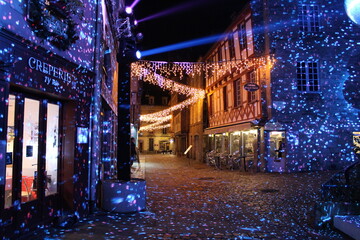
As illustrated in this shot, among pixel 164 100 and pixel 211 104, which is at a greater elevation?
pixel 164 100

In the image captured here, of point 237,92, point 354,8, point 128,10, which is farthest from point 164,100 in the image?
point 354,8

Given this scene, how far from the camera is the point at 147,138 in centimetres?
5428

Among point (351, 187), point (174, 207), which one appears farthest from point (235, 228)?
point (351, 187)

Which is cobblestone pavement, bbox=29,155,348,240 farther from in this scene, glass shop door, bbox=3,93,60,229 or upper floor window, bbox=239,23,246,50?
upper floor window, bbox=239,23,246,50

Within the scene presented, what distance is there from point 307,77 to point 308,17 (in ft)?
10.2

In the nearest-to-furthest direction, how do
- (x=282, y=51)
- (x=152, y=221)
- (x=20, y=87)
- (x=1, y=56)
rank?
1. (x=1, y=56)
2. (x=20, y=87)
3. (x=152, y=221)
4. (x=282, y=51)

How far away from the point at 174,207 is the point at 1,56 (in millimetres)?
4760

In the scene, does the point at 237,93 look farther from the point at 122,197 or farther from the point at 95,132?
the point at 122,197

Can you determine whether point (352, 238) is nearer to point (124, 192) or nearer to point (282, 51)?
point (124, 192)

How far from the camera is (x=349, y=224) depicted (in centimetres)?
499

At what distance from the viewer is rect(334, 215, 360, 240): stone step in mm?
4797

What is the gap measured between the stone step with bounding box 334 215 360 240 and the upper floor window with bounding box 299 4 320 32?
12545 mm

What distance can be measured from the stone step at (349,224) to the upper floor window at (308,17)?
494 inches

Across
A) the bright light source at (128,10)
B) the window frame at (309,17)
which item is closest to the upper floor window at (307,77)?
the window frame at (309,17)
